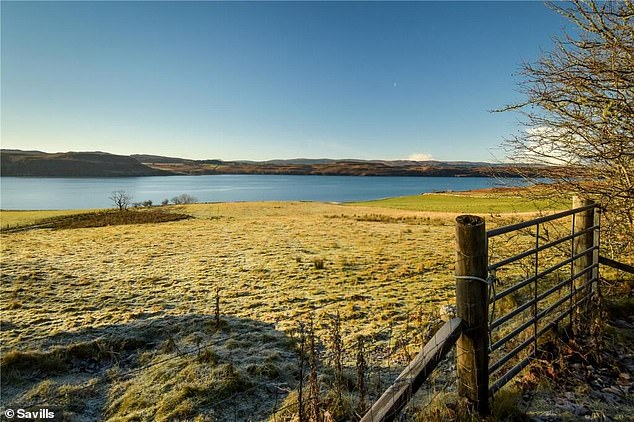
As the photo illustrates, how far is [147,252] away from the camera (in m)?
16.5

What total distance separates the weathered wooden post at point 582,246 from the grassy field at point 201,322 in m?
2.26

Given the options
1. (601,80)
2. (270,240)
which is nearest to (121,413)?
(601,80)

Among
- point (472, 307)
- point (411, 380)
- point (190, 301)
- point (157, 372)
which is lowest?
point (190, 301)

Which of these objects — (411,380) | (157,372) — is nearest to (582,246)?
(411,380)

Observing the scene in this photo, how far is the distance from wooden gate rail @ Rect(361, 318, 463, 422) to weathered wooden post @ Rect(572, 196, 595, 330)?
3.48 m

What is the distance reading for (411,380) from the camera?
257cm

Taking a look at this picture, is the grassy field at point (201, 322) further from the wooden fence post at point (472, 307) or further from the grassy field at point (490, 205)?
the grassy field at point (490, 205)

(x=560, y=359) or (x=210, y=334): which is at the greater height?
(x=560, y=359)

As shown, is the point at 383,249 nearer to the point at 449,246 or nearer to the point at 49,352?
the point at 449,246

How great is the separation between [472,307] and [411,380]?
35.0 inches

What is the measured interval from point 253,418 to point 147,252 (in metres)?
14.4

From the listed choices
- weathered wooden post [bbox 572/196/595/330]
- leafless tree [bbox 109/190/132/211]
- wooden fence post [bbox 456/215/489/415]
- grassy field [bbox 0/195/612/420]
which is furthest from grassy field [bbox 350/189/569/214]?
leafless tree [bbox 109/190/132/211]

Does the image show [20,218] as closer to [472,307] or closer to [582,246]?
[472,307]

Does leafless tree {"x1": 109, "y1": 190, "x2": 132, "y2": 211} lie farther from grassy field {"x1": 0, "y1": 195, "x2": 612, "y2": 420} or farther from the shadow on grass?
the shadow on grass
